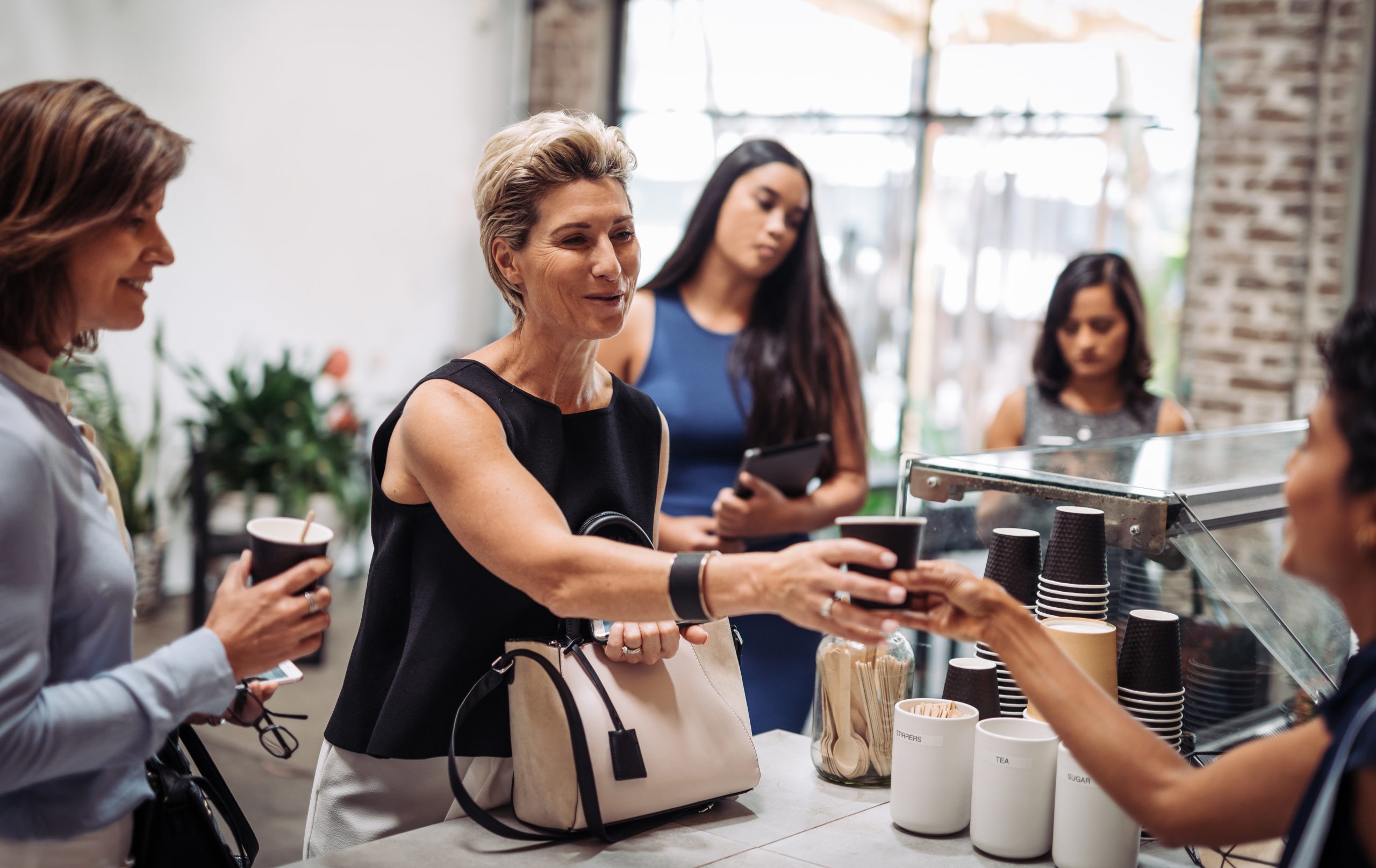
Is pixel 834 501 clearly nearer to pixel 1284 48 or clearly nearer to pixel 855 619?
pixel 855 619

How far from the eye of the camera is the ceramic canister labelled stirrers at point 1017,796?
152 cm

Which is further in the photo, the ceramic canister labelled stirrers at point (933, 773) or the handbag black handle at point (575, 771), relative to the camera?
the ceramic canister labelled stirrers at point (933, 773)

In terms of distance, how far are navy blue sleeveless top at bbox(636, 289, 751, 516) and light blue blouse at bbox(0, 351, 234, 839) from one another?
1.55 metres

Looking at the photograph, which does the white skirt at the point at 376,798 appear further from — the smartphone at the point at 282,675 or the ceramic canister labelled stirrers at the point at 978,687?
the ceramic canister labelled stirrers at the point at 978,687

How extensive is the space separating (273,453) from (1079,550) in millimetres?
4319

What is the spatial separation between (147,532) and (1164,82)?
5214 mm

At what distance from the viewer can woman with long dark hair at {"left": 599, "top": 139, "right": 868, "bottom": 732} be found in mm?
2699

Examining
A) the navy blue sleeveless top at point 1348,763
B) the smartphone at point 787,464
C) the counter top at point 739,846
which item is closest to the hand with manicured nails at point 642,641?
the counter top at point 739,846

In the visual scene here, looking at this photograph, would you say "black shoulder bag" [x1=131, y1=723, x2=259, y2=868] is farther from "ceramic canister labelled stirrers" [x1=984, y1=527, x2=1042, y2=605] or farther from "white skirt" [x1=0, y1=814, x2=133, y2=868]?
"ceramic canister labelled stirrers" [x1=984, y1=527, x2=1042, y2=605]

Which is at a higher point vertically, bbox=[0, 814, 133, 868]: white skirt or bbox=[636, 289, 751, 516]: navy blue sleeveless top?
bbox=[636, 289, 751, 516]: navy blue sleeveless top

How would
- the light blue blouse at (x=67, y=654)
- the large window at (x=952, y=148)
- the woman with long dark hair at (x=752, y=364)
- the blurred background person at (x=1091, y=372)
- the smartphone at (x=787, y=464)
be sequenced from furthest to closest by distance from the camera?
the large window at (x=952, y=148) < the blurred background person at (x=1091, y=372) < the woman with long dark hair at (x=752, y=364) < the smartphone at (x=787, y=464) < the light blue blouse at (x=67, y=654)

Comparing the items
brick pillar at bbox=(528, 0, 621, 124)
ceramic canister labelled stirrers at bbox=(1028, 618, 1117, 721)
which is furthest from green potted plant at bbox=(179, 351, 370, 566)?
ceramic canister labelled stirrers at bbox=(1028, 618, 1117, 721)

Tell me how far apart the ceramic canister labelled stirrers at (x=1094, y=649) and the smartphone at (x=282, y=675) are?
96 cm

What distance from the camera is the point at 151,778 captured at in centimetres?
141
